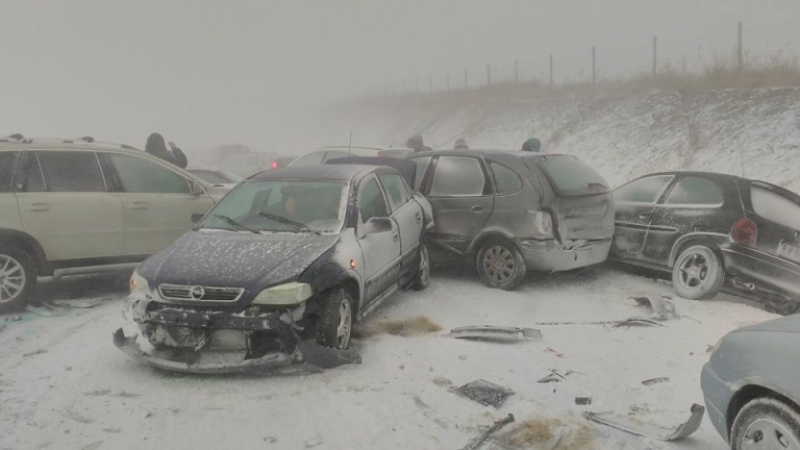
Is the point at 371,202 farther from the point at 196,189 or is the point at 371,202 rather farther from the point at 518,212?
the point at 196,189

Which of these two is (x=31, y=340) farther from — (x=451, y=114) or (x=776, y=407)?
(x=451, y=114)

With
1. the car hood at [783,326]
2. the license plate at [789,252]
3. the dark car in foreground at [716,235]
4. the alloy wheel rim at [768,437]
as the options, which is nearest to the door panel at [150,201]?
the dark car in foreground at [716,235]

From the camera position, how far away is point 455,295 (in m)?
6.98

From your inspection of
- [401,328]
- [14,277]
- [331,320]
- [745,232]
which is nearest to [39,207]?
[14,277]

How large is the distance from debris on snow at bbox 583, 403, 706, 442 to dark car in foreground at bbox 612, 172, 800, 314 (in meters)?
2.97

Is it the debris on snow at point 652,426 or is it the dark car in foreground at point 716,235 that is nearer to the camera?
the debris on snow at point 652,426

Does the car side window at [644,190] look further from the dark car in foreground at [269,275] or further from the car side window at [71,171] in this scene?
the car side window at [71,171]

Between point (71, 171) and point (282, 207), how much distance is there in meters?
2.71

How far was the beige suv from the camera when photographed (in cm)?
634

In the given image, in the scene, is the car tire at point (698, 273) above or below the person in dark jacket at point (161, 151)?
below

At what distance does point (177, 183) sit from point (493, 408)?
500 centimetres

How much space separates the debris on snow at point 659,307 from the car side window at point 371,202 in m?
2.85

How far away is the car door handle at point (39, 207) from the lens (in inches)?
252

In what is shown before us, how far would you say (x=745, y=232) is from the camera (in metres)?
6.28
